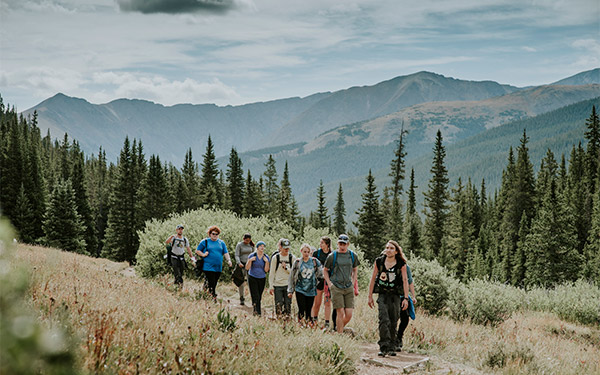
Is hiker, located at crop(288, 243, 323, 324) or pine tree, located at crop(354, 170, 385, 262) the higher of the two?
hiker, located at crop(288, 243, 323, 324)

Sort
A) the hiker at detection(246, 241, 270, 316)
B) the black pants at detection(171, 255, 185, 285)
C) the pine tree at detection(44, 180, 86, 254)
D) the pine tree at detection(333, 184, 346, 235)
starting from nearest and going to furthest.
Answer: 1. the hiker at detection(246, 241, 270, 316)
2. the black pants at detection(171, 255, 185, 285)
3. the pine tree at detection(44, 180, 86, 254)
4. the pine tree at detection(333, 184, 346, 235)

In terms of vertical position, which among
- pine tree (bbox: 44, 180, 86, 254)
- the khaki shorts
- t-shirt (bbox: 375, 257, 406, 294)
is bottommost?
pine tree (bbox: 44, 180, 86, 254)

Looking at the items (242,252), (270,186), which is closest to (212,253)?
(242,252)

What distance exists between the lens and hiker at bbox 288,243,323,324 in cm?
1076

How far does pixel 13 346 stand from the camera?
1.28 metres

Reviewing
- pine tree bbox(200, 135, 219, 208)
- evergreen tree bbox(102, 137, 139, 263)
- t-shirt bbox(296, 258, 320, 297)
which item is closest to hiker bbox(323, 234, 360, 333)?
t-shirt bbox(296, 258, 320, 297)

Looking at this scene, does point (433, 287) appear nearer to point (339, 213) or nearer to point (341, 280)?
point (341, 280)

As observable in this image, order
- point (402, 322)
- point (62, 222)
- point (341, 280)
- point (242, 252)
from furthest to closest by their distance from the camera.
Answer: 1. point (62, 222)
2. point (242, 252)
3. point (341, 280)
4. point (402, 322)

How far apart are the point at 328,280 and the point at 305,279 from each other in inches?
28.4

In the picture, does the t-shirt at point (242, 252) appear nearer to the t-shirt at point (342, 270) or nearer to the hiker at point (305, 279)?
the hiker at point (305, 279)

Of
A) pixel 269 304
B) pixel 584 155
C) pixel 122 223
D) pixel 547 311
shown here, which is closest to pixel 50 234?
pixel 122 223

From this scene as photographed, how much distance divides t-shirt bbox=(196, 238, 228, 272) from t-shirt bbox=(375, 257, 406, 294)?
17.3ft

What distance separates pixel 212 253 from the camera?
13.0 metres

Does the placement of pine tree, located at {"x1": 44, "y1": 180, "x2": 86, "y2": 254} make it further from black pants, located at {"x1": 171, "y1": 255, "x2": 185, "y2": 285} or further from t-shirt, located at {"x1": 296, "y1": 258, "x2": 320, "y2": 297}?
t-shirt, located at {"x1": 296, "y1": 258, "x2": 320, "y2": 297}
